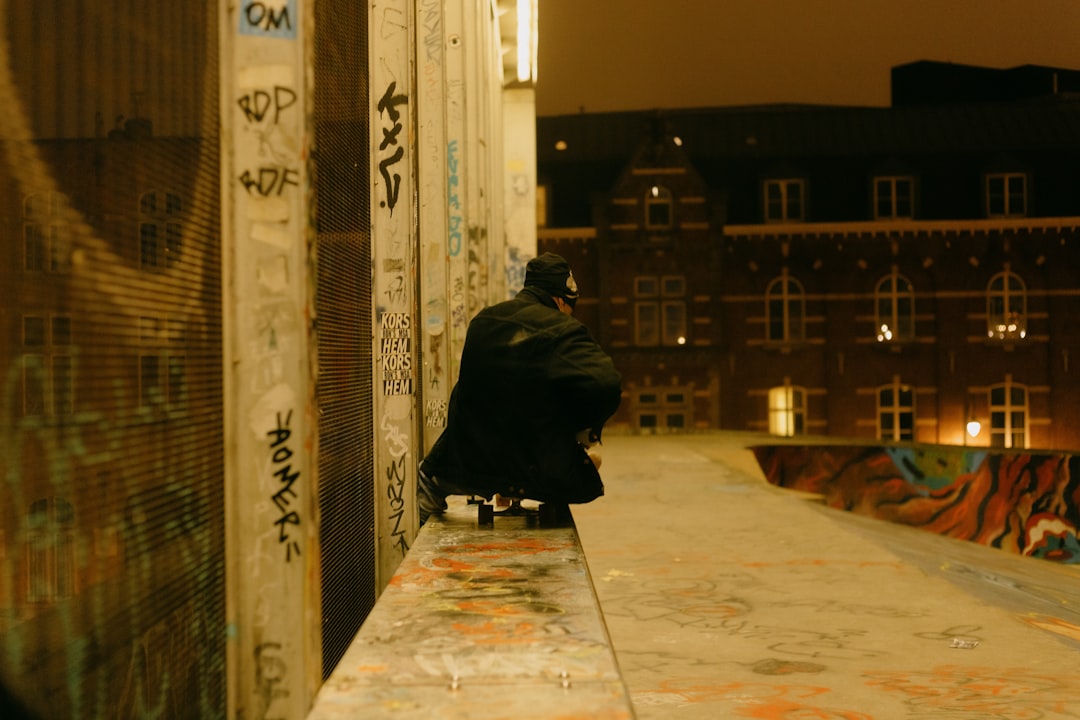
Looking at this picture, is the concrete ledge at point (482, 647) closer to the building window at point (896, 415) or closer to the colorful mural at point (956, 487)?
the colorful mural at point (956, 487)

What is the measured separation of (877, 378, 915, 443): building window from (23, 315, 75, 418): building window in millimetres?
26929

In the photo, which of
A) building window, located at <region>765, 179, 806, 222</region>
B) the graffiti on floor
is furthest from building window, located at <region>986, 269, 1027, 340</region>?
the graffiti on floor

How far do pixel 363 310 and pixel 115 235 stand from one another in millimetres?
2719

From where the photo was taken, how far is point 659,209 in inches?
1054

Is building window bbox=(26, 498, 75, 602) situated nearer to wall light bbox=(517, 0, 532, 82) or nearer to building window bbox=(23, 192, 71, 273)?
building window bbox=(23, 192, 71, 273)

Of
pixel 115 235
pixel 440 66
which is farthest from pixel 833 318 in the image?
pixel 115 235

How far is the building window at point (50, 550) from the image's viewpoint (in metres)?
1.65

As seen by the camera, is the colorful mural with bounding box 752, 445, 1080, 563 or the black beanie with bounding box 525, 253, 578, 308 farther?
the colorful mural with bounding box 752, 445, 1080, 563

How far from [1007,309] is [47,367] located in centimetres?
2851

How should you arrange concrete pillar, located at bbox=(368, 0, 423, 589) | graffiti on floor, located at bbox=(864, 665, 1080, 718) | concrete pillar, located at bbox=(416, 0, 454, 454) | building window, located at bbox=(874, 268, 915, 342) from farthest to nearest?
building window, located at bbox=(874, 268, 915, 342), concrete pillar, located at bbox=(416, 0, 454, 454), concrete pillar, located at bbox=(368, 0, 423, 589), graffiti on floor, located at bbox=(864, 665, 1080, 718)

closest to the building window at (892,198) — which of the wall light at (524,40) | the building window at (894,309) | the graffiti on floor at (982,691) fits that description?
the building window at (894,309)

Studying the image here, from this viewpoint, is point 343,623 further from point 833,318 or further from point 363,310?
point 833,318

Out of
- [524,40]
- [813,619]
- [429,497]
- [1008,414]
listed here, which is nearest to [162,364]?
[429,497]

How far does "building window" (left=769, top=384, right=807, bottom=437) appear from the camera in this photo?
2669 centimetres
